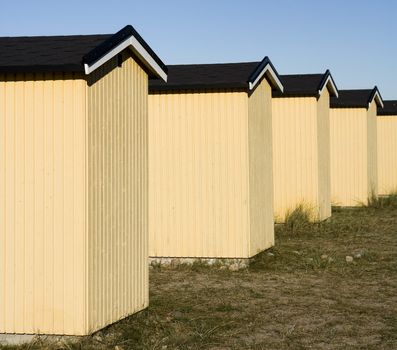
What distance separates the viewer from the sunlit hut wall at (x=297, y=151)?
66.8 ft

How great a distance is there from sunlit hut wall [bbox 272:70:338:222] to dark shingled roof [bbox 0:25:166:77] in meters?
10.6

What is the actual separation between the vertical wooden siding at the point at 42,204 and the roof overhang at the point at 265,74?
6.13 m

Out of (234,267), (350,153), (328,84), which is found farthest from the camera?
(350,153)

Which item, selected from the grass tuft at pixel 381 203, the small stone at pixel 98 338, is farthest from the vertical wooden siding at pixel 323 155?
the small stone at pixel 98 338

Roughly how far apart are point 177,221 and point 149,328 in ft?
17.4

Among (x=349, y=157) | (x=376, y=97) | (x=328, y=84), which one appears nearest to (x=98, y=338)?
(x=328, y=84)

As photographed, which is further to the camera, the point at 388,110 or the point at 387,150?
the point at 388,110

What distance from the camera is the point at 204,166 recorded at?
47.3 feet

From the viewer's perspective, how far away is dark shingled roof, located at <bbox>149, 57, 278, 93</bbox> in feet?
46.0

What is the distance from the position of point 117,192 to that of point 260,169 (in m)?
6.34

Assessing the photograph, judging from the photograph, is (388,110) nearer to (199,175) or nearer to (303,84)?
(303,84)

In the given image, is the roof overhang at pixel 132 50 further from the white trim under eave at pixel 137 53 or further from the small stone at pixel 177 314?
the small stone at pixel 177 314

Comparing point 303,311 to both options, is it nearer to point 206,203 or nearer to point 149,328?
point 149,328

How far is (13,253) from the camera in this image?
841 centimetres
